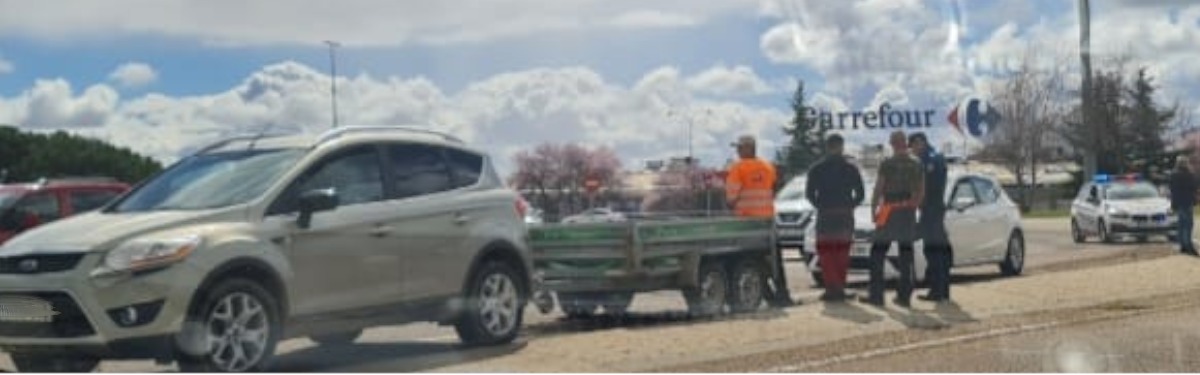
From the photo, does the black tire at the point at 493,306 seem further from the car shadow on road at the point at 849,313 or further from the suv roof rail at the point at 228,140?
the car shadow on road at the point at 849,313

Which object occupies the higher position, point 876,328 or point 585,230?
point 585,230

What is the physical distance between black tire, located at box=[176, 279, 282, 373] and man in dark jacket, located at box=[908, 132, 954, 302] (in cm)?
666

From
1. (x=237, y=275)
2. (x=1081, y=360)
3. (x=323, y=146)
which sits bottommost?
(x=1081, y=360)

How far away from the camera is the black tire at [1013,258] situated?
59.8 ft

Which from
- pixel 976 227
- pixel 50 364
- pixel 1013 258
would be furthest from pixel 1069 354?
pixel 1013 258

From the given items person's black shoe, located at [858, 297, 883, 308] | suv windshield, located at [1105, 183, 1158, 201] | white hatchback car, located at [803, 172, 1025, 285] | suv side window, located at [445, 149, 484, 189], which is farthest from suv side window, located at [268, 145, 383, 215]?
suv windshield, located at [1105, 183, 1158, 201]

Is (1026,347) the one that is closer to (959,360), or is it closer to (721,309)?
(959,360)

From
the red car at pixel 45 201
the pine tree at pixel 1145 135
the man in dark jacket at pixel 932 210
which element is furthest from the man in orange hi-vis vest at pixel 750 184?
the pine tree at pixel 1145 135

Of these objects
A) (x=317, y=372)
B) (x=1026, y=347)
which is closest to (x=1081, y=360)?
(x=1026, y=347)

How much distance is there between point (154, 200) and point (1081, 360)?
592 centimetres

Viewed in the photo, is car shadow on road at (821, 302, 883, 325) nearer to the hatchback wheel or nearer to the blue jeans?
the blue jeans

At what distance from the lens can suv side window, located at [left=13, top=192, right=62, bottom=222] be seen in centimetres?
1744

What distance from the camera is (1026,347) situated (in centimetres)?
1058

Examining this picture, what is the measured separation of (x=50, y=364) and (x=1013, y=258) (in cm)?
1202
